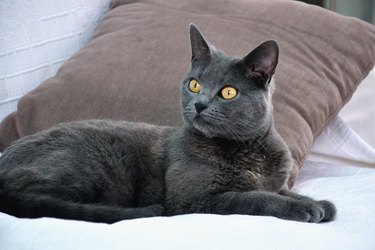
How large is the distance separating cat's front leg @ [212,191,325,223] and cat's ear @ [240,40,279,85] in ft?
0.88

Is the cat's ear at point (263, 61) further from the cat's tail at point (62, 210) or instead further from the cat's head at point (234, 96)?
the cat's tail at point (62, 210)

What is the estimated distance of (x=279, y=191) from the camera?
1333 millimetres

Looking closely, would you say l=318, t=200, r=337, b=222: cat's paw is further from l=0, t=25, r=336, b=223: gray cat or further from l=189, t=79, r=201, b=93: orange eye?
l=189, t=79, r=201, b=93: orange eye

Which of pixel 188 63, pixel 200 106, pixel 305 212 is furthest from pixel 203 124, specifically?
pixel 188 63

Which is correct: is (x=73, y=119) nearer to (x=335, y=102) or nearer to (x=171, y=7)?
(x=171, y=7)

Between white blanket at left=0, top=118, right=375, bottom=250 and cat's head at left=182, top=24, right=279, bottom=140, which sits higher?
cat's head at left=182, top=24, right=279, bottom=140

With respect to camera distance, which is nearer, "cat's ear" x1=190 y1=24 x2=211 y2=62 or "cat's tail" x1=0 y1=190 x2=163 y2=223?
"cat's tail" x1=0 y1=190 x2=163 y2=223

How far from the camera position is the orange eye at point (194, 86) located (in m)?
1.29

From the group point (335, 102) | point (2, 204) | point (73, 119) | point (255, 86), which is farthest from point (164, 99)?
point (2, 204)

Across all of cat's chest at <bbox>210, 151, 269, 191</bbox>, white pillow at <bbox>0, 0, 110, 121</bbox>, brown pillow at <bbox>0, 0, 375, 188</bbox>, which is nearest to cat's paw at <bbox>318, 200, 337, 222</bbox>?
cat's chest at <bbox>210, 151, 269, 191</bbox>

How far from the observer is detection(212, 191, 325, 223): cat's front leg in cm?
114

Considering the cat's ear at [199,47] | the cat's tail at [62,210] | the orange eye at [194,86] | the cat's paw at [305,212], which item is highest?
the cat's ear at [199,47]

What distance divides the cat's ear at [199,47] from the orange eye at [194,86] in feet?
0.21

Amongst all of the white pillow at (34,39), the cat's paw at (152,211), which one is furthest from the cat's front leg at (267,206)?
the white pillow at (34,39)
